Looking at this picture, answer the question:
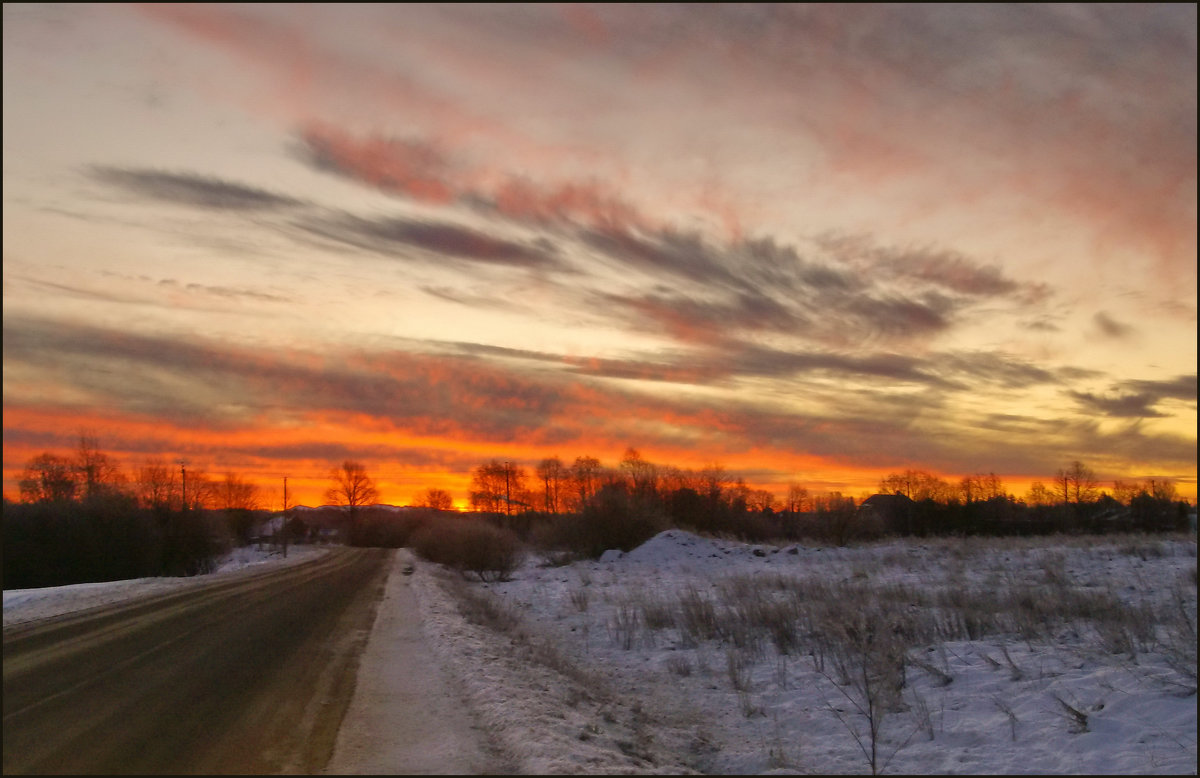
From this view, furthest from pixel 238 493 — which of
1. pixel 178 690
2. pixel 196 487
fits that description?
pixel 178 690

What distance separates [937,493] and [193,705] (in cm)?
13284

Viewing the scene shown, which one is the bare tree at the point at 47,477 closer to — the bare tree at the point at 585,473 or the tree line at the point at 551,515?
the tree line at the point at 551,515

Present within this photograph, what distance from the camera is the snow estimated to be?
26.9 feet

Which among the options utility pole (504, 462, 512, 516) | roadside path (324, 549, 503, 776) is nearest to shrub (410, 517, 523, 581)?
roadside path (324, 549, 503, 776)

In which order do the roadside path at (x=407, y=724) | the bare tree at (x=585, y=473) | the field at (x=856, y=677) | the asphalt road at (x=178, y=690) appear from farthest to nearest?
the bare tree at (x=585, y=473)
the field at (x=856, y=677)
the asphalt road at (x=178, y=690)
the roadside path at (x=407, y=724)

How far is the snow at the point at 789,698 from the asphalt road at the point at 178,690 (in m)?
0.93

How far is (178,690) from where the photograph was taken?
981 cm

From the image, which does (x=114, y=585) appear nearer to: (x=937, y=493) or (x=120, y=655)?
(x=120, y=655)

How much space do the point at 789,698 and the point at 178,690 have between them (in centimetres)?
856

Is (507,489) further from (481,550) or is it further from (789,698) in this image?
(789,698)

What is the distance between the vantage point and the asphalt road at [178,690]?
702cm

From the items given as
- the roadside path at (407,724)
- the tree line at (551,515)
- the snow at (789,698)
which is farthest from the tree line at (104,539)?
the roadside path at (407,724)

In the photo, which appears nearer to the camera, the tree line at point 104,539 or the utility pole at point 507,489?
the tree line at point 104,539

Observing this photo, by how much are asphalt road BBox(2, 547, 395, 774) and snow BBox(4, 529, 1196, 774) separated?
3.04 ft
